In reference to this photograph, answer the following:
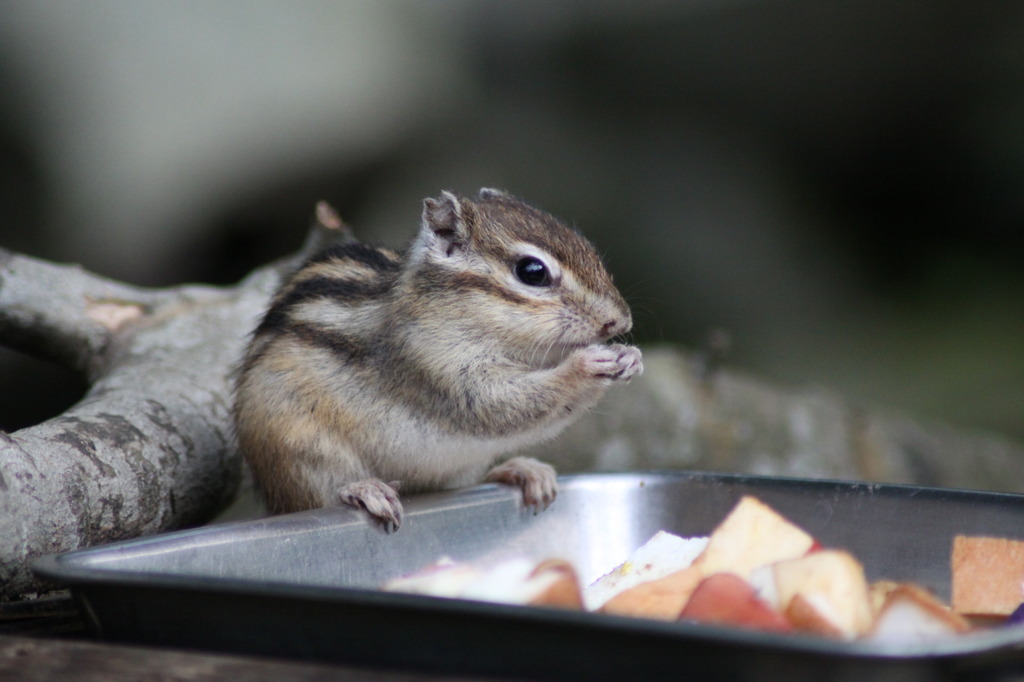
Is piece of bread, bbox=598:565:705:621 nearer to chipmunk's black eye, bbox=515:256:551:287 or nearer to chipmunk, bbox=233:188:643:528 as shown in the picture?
chipmunk, bbox=233:188:643:528

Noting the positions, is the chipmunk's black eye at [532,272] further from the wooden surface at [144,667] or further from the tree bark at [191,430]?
the wooden surface at [144,667]

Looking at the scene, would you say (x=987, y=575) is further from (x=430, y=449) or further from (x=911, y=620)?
(x=430, y=449)

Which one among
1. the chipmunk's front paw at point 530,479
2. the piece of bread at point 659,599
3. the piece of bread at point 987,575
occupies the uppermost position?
the piece of bread at point 987,575

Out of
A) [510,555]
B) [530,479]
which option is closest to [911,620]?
[510,555]

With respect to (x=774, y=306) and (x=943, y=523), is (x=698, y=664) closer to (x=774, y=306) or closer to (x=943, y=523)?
(x=943, y=523)

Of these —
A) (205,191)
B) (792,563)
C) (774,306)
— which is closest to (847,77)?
(774,306)

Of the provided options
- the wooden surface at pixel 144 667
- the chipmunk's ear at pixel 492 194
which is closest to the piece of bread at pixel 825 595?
the wooden surface at pixel 144 667

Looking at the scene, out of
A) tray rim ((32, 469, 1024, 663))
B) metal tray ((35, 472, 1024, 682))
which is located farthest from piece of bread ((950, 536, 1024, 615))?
tray rim ((32, 469, 1024, 663))
